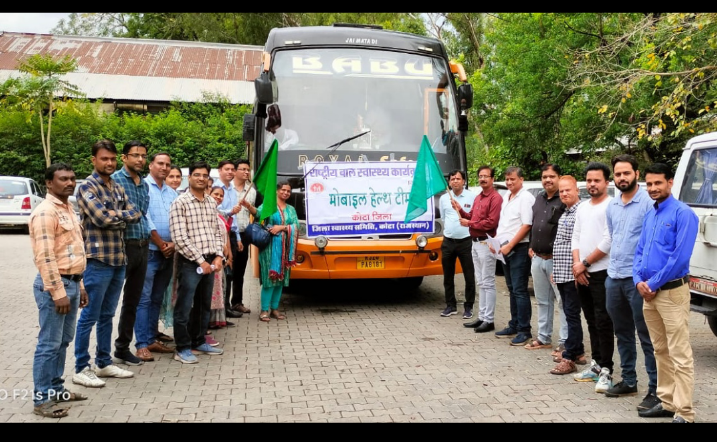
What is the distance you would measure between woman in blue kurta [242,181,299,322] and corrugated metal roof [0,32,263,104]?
78.5 feet

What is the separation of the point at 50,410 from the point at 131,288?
170 cm

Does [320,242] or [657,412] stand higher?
[320,242]

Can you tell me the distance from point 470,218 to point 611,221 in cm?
291

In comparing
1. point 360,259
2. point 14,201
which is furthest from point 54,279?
point 14,201

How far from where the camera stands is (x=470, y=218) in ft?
27.1

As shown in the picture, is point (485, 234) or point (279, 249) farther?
point (279, 249)

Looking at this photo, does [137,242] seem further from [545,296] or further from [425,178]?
[545,296]

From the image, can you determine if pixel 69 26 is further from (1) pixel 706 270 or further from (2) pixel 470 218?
(1) pixel 706 270

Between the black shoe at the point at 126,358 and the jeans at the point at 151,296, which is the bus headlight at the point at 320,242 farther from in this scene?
the black shoe at the point at 126,358

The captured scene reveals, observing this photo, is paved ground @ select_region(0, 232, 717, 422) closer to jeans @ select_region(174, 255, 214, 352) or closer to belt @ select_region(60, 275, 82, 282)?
jeans @ select_region(174, 255, 214, 352)

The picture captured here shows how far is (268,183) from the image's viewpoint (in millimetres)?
8117

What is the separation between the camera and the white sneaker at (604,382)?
5.47m

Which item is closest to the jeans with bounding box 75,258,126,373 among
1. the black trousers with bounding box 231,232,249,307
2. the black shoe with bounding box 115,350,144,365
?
the black shoe with bounding box 115,350,144,365
